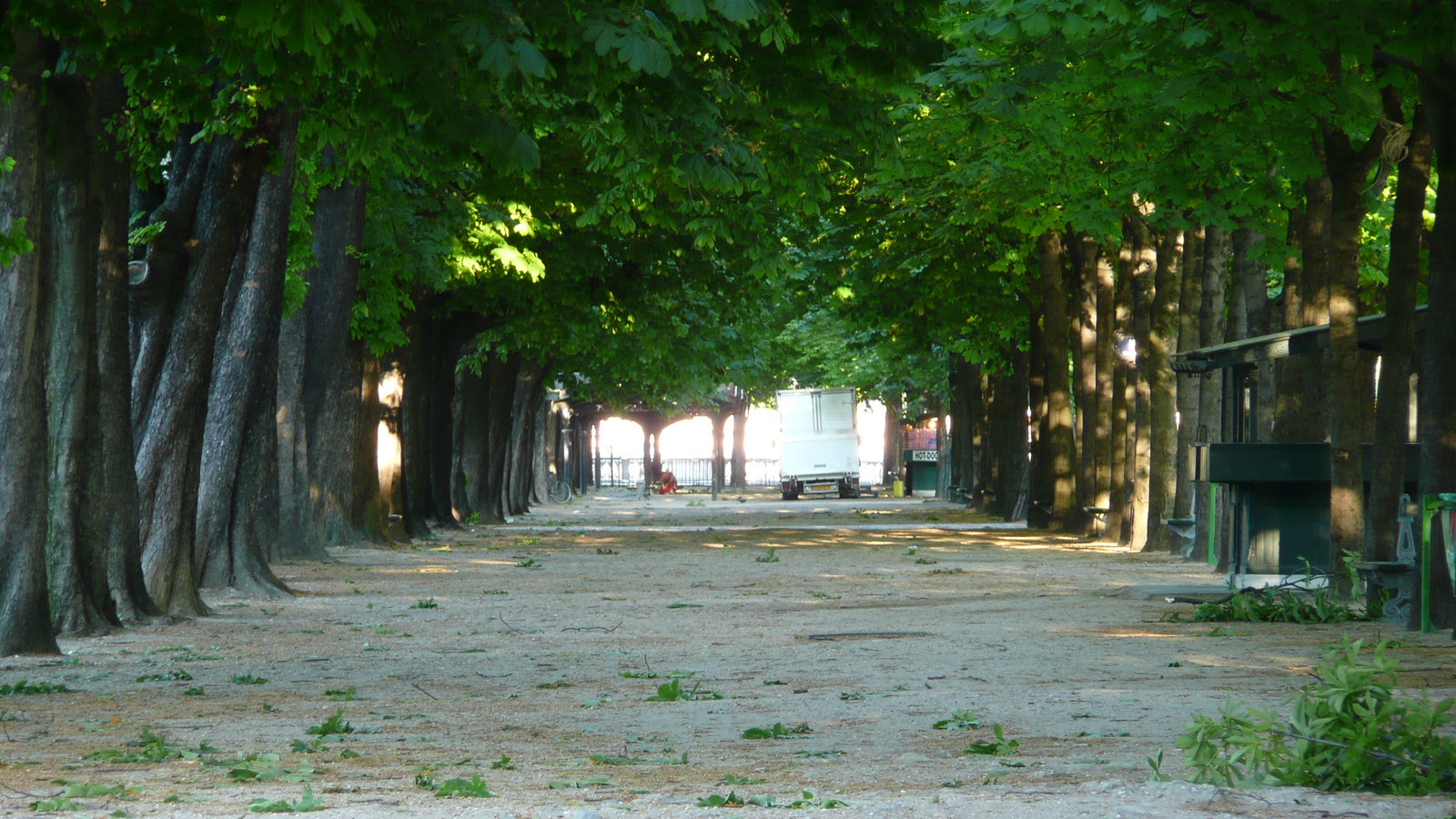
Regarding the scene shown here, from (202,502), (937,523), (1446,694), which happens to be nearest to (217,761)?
(1446,694)

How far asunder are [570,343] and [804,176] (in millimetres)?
18970

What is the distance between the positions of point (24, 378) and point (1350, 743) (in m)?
7.97

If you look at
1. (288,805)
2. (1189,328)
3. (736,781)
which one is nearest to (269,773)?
(288,805)

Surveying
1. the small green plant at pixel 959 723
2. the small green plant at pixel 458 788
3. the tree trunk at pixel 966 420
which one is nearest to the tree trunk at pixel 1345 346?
the small green plant at pixel 959 723

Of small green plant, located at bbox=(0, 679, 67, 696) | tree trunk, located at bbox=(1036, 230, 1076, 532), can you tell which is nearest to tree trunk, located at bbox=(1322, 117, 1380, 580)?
small green plant, located at bbox=(0, 679, 67, 696)

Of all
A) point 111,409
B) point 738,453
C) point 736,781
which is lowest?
point 736,781

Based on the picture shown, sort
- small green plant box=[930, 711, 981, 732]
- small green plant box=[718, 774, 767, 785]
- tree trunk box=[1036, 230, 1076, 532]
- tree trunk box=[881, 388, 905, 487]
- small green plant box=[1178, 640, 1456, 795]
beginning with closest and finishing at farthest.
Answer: small green plant box=[1178, 640, 1456, 795] < small green plant box=[718, 774, 767, 785] < small green plant box=[930, 711, 981, 732] < tree trunk box=[1036, 230, 1076, 532] < tree trunk box=[881, 388, 905, 487]

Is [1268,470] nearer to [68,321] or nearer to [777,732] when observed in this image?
[777,732]

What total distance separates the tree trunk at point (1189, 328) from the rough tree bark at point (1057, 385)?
18.7 ft

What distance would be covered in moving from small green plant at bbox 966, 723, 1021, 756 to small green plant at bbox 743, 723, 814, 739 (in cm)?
88

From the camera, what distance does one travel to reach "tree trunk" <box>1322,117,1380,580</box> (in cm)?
1305

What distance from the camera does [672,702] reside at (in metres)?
8.68

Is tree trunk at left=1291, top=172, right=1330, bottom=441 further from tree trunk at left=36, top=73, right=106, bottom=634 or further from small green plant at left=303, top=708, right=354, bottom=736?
tree trunk at left=36, top=73, right=106, bottom=634

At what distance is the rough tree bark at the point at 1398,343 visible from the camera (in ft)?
40.4
